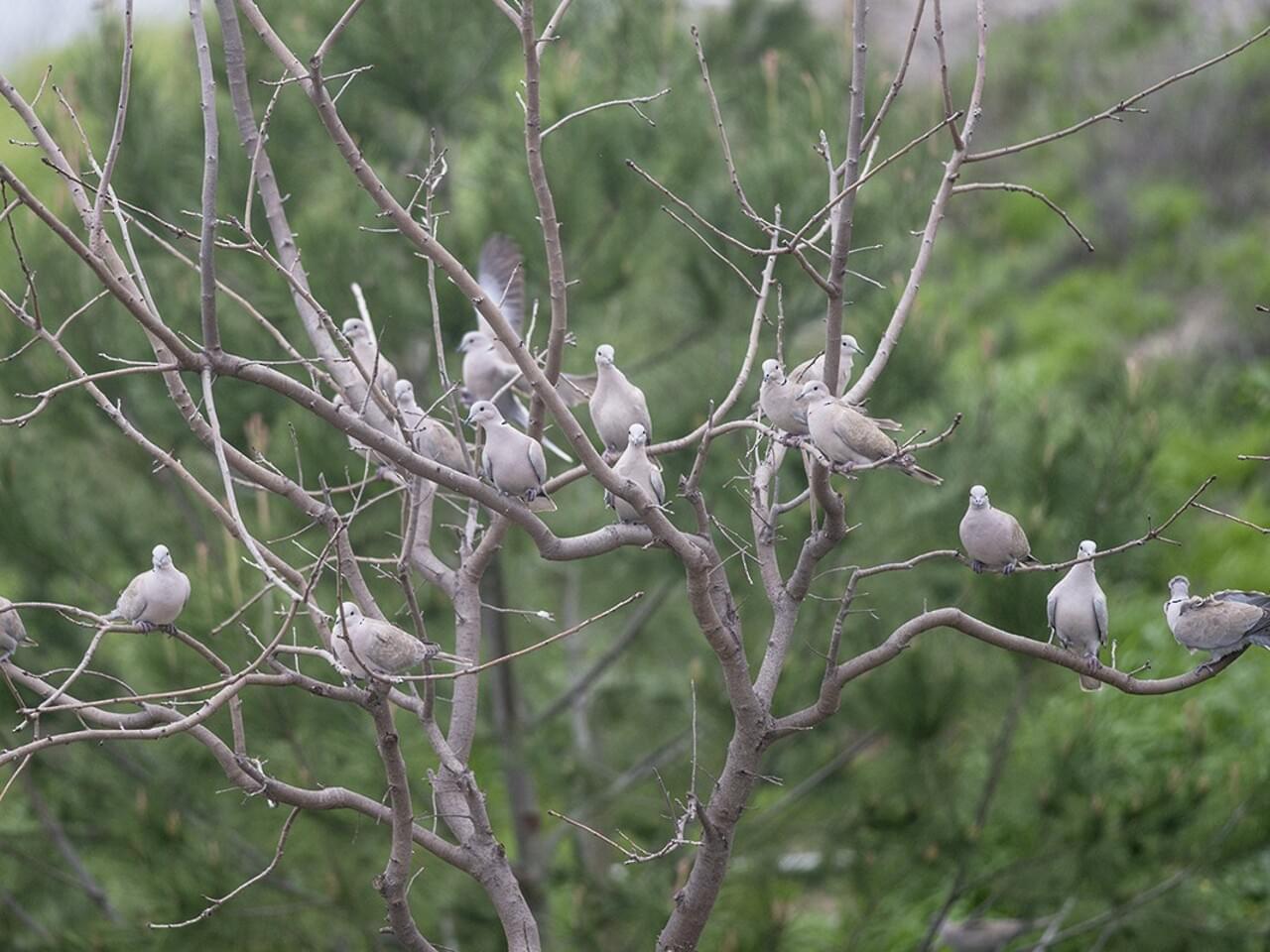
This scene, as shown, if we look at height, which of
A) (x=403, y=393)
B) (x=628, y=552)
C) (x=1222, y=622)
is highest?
(x=403, y=393)

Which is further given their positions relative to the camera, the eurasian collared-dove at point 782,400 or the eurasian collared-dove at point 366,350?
the eurasian collared-dove at point 366,350

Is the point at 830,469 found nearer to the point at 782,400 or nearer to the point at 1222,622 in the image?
the point at 782,400

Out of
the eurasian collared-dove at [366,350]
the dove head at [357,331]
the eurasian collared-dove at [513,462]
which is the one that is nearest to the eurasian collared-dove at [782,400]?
the eurasian collared-dove at [513,462]

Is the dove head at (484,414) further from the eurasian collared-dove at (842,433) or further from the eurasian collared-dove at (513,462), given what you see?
the eurasian collared-dove at (842,433)

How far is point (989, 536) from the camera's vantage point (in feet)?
9.51

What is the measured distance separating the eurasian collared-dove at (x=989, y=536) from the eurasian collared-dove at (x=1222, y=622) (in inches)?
12.4

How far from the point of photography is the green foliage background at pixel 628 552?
418 centimetres

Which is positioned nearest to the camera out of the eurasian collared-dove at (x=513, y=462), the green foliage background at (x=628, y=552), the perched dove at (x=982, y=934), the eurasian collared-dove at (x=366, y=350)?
the eurasian collared-dove at (x=513, y=462)

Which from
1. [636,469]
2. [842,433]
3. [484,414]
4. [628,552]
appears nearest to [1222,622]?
[842,433]

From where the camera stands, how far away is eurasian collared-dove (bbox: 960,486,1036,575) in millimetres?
2879

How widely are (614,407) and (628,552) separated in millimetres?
2299

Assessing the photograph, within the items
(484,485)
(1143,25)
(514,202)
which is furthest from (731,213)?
(1143,25)

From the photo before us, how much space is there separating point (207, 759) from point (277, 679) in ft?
8.00

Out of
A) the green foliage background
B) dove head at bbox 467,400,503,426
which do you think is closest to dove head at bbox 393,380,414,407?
dove head at bbox 467,400,503,426
